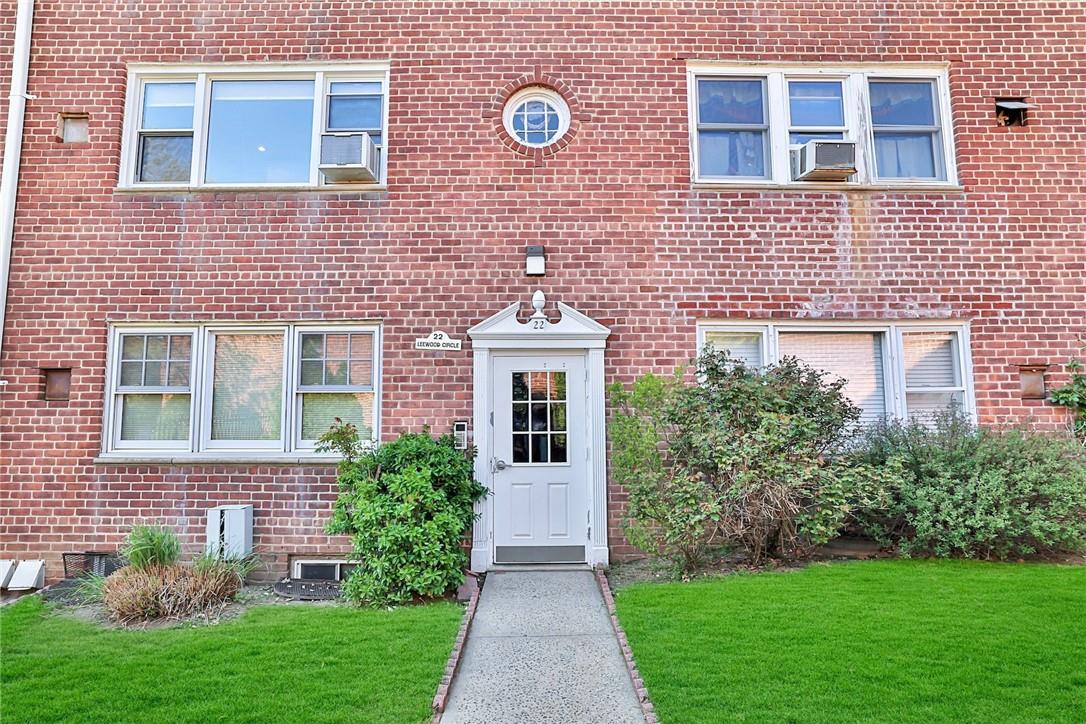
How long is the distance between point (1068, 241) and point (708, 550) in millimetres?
5602

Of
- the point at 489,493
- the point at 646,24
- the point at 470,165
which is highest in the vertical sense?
the point at 646,24

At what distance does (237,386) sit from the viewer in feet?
25.3

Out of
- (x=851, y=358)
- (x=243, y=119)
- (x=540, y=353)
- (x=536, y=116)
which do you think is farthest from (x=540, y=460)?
(x=243, y=119)

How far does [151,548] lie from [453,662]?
12.1ft

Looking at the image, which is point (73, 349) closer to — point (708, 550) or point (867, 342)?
point (708, 550)

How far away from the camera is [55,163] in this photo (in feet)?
25.7

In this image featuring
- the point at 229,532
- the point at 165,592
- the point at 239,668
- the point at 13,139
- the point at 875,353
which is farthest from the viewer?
the point at 875,353

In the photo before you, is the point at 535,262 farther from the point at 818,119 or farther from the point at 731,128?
the point at 818,119

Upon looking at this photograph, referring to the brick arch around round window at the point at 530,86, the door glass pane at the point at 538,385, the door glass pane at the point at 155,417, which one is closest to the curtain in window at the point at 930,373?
the door glass pane at the point at 538,385

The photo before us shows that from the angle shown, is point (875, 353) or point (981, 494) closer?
point (981, 494)

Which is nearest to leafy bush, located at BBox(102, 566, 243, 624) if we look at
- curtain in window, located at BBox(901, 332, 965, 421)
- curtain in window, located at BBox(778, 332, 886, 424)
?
curtain in window, located at BBox(778, 332, 886, 424)

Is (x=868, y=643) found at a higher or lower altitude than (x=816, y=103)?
lower

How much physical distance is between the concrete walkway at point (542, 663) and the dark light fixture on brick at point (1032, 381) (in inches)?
216

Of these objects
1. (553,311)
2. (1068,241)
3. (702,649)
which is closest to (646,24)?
(553,311)
